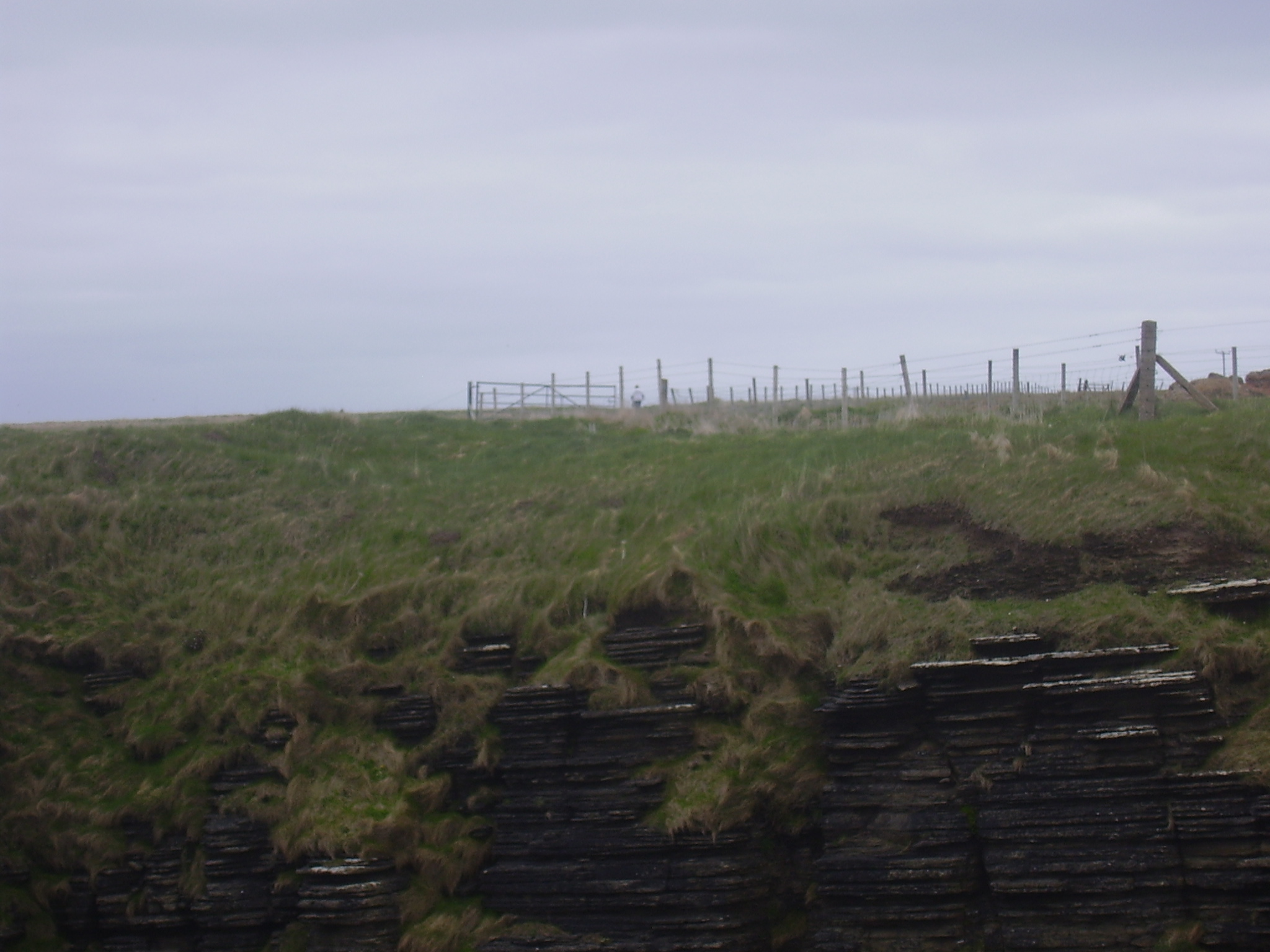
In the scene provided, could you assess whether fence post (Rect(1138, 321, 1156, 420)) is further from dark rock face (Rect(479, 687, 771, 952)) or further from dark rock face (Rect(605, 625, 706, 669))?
dark rock face (Rect(479, 687, 771, 952))

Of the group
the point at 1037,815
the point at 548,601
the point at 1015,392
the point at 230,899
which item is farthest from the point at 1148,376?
the point at 230,899

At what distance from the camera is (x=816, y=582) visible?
1730 centimetres

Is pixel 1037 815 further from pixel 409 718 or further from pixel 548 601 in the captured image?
pixel 409 718

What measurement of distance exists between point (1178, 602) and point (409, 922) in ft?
35.7

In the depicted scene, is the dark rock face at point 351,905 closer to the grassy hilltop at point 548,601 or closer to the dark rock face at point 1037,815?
the grassy hilltop at point 548,601

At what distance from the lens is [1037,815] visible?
44.4ft

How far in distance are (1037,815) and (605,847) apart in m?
5.44

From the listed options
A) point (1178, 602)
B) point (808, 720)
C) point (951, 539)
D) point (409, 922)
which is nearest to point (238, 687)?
point (409, 922)

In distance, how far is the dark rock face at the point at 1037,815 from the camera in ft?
41.9

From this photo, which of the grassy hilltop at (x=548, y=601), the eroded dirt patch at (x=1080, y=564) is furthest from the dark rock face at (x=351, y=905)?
the eroded dirt patch at (x=1080, y=564)

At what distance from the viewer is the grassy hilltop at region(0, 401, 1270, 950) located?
50.3ft

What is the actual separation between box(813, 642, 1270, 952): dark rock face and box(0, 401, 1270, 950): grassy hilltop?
1.84ft

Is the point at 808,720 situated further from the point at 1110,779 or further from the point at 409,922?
the point at 409,922

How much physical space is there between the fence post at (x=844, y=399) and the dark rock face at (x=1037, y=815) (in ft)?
39.4
